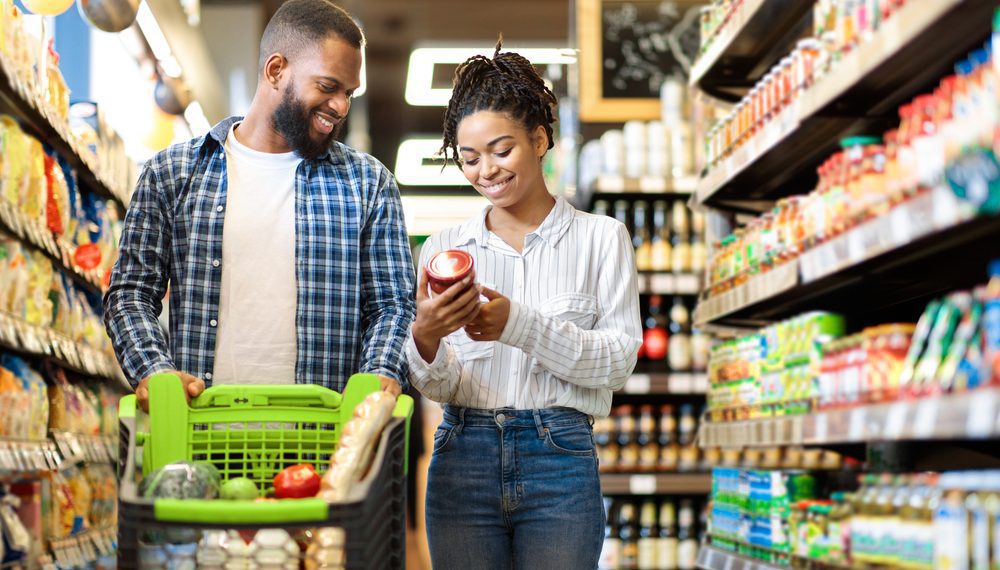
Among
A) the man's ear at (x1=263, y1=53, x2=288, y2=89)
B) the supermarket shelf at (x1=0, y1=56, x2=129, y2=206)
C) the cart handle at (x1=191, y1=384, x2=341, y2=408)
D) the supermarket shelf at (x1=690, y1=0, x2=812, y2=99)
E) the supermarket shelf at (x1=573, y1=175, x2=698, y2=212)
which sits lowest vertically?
the cart handle at (x1=191, y1=384, x2=341, y2=408)

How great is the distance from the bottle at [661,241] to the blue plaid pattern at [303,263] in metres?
3.54

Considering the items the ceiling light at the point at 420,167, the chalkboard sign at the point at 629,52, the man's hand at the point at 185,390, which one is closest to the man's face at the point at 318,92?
the man's hand at the point at 185,390

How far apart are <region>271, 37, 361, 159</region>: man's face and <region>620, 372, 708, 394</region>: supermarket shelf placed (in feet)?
11.7

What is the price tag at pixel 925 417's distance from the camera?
2.23m

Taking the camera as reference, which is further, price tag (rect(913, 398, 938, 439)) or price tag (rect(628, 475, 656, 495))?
price tag (rect(628, 475, 656, 495))

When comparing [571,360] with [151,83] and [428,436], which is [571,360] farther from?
[428,436]

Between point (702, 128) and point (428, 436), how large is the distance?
579cm

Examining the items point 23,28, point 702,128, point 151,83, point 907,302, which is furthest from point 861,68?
point 151,83

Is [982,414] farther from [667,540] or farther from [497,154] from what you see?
[667,540]

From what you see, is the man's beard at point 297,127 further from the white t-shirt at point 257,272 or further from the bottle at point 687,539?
the bottle at point 687,539

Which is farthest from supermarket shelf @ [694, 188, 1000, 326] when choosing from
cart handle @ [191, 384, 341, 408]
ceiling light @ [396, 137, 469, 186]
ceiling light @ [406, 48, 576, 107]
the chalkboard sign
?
ceiling light @ [396, 137, 469, 186]

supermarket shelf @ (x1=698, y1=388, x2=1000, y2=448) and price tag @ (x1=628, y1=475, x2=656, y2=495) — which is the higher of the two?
supermarket shelf @ (x1=698, y1=388, x2=1000, y2=448)

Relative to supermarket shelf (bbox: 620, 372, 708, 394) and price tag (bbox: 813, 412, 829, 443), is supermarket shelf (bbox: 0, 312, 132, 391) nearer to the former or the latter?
price tag (bbox: 813, 412, 829, 443)

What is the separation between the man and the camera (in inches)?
103
